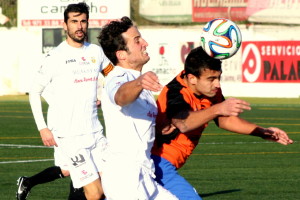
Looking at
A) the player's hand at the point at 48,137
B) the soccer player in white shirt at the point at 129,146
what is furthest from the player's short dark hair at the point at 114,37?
the player's hand at the point at 48,137

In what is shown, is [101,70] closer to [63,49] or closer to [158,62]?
[63,49]

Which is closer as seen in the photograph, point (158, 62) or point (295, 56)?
point (295, 56)

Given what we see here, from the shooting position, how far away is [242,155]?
16500 millimetres

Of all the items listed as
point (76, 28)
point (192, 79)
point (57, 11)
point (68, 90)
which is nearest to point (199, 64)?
point (192, 79)

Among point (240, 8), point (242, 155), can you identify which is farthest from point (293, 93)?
point (242, 155)

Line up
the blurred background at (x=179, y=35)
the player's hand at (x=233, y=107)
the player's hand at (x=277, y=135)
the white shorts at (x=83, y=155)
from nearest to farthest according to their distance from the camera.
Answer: the player's hand at (x=233, y=107)
the player's hand at (x=277, y=135)
the white shorts at (x=83, y=155)
the blurred background at (x=179, y=35)

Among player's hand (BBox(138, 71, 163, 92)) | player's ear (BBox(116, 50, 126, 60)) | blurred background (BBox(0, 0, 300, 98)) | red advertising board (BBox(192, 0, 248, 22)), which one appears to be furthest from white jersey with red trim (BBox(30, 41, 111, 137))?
red advertising board (BBox(192, 0, 248, 22))

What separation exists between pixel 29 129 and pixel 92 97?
466 inches

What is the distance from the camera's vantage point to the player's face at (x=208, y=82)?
738cm

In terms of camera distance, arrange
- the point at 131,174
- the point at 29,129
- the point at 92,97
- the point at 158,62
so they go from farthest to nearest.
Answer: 1. the point at 158,62
2. the point at 29,129
3. the point at 92,97
4. the point at 131,174

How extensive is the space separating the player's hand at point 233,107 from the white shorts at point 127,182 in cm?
85

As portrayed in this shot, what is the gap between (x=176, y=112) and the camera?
7.37 metres

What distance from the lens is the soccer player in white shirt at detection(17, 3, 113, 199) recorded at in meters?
9.84

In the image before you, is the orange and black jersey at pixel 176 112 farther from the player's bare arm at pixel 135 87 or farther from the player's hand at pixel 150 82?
the player's hand at pixel 150 82
